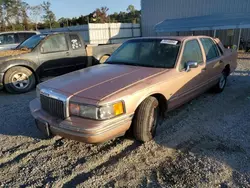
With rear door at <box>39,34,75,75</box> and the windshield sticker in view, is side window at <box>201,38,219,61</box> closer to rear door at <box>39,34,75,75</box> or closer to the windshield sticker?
the windshield sticker

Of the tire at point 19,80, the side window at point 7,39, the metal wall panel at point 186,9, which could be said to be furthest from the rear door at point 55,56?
the metal wall panel at point 186,9

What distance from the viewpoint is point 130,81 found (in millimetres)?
2977

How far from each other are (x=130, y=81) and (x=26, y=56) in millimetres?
4360

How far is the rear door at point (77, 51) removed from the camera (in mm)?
7027

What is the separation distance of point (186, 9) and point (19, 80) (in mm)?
17999

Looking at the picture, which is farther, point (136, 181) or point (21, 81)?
point (21, 81)

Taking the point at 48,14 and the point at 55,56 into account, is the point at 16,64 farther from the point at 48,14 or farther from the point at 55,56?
the point at 48,14

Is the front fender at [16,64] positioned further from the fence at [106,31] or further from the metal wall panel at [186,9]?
the metal wall panel at [186,9]

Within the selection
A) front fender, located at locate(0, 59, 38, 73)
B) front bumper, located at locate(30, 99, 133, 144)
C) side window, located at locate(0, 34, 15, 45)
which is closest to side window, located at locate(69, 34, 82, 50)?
front fender, located at locate(0, 59, 38, 73)

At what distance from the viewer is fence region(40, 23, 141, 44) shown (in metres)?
19.9

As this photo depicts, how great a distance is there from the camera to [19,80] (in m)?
6.02

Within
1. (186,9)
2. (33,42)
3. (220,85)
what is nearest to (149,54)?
(220,85)

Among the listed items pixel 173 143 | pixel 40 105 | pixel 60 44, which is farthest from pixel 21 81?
pixel 173 143

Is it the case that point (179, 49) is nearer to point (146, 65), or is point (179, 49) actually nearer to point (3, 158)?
point (146, 65)
